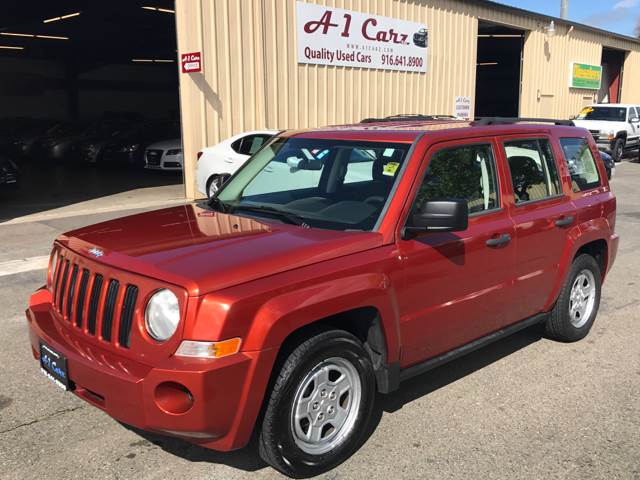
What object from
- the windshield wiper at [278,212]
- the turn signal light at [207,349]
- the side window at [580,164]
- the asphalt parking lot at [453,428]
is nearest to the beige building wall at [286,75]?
the asphalt parking lot at [453,428]

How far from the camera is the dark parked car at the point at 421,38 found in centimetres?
1761

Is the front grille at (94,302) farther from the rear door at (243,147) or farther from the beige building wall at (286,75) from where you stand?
the beige building wall at (286,75)

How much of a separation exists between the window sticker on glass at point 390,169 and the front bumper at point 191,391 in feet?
4.48

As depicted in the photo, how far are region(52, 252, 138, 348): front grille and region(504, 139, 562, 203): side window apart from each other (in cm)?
265

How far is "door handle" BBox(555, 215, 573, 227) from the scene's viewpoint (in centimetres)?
444

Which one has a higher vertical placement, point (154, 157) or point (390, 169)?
point (390, 169)

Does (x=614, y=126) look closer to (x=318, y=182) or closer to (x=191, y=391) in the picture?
(x=318, y=182)

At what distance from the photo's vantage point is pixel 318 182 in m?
4.12

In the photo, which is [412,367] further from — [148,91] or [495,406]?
[148,91]

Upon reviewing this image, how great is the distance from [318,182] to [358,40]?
12.8m

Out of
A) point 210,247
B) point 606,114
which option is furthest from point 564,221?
point 606,114

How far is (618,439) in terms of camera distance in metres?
3.49

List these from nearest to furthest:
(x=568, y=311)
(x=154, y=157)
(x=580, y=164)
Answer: (x=568, y=311), (x=580, y=164), (x=154, y=157)

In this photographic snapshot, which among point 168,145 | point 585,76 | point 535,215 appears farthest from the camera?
point 585,76
